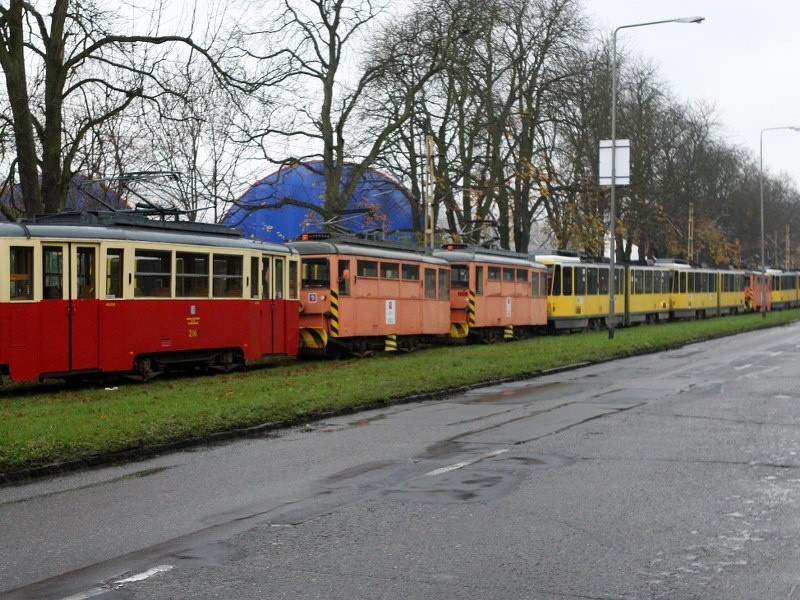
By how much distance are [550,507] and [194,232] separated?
52.5 feet

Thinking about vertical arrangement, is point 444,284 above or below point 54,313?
above

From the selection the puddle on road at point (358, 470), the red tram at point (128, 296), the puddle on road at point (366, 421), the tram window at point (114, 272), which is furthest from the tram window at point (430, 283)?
the puddle on road at point (358, 470)

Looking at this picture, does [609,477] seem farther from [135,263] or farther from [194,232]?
[194,232]

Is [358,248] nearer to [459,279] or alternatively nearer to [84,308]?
[459,279]

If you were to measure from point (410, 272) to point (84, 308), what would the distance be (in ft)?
46.3

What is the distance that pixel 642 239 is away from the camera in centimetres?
6825

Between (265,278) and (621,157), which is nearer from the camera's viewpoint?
(265,278)

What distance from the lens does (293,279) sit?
1064 inches

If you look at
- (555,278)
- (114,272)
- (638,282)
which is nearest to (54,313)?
(114,272)

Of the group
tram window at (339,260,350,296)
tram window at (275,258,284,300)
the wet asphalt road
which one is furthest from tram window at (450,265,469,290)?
the wet asphalt road

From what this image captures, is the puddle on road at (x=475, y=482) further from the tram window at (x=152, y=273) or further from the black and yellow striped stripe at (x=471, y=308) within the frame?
the black and yellow striped stripe at (x=471, y=308)

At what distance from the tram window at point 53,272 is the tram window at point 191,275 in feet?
9.70

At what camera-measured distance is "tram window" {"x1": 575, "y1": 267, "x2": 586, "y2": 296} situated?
4588 centimetres

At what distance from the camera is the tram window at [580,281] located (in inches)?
1806
